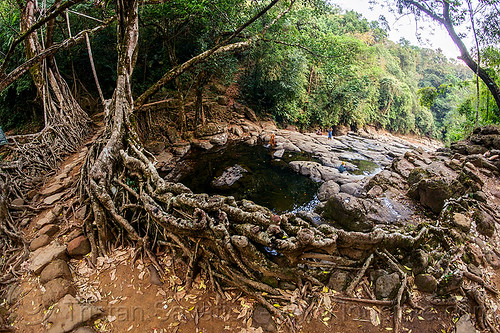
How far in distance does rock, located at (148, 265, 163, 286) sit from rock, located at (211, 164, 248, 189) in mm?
4233

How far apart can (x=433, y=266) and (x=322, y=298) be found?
1659 mm

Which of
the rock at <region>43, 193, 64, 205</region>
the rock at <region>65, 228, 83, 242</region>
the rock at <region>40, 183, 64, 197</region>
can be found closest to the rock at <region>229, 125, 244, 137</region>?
the rock at <region>40, 183, 64, 197</region>

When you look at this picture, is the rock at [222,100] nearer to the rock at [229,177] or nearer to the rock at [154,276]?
the rock at [229,177]

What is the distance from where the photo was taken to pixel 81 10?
898 centimetres

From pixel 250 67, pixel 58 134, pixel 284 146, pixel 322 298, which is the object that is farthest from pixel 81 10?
pixel 322 298

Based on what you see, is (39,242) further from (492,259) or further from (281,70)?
(281,70)

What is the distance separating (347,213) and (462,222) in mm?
1903

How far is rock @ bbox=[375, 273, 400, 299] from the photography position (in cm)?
267

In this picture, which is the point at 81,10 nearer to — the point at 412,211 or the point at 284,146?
the point at 284,146

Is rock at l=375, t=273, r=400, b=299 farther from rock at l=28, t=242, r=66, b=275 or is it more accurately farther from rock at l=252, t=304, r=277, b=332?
rock at l=28, t=242, r=66, b=275

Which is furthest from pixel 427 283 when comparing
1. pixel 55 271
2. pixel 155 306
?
pixel 55 271

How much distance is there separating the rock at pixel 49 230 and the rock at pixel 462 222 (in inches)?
267

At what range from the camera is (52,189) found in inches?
177

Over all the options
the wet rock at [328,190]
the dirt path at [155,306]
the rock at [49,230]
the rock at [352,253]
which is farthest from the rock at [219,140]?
the rock at [352,253]
